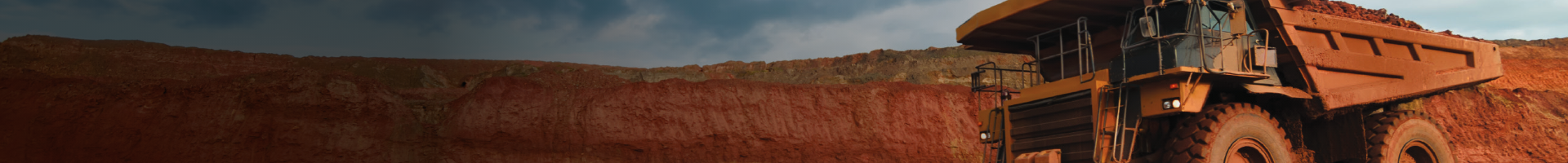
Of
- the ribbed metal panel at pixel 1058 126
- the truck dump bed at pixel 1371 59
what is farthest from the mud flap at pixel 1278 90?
the ribbed metal panel at pixel 1058 126

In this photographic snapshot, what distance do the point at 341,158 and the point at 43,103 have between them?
5.14m

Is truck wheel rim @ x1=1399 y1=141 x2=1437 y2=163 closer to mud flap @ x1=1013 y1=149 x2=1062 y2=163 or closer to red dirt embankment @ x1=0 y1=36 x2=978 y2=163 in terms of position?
mud flap @ x1=1013 y1=149 x2=1062 y2=163

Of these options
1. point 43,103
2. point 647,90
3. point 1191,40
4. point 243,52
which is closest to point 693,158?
point 647,90

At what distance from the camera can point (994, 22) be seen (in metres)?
9.76

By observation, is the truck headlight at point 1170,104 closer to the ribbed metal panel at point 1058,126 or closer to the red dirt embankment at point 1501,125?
the ribbed metal panel at point 1058,126

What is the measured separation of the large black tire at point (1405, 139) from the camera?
31.8 feet

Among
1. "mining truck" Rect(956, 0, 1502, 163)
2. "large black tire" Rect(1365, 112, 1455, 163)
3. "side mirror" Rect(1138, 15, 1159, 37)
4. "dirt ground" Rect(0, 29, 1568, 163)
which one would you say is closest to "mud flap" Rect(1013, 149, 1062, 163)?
"mining truck" Rect(956, 0, 1502, 163)

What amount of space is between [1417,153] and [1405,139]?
53cm

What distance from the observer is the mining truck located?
839 cm

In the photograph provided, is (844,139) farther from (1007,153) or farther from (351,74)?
(1007,153)

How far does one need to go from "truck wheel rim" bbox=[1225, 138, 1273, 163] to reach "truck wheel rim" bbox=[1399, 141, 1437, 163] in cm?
224

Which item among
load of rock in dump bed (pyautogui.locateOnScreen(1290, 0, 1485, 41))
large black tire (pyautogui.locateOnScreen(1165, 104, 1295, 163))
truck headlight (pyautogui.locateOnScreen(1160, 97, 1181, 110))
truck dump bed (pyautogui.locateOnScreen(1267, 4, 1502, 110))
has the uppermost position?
load of rock in dump bed (pyautogui.locateOnScreen(1290, 0, 1485, 41))

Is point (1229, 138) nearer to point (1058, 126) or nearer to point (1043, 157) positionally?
point (1058, 126)

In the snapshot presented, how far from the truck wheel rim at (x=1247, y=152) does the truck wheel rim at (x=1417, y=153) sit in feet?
7.36
